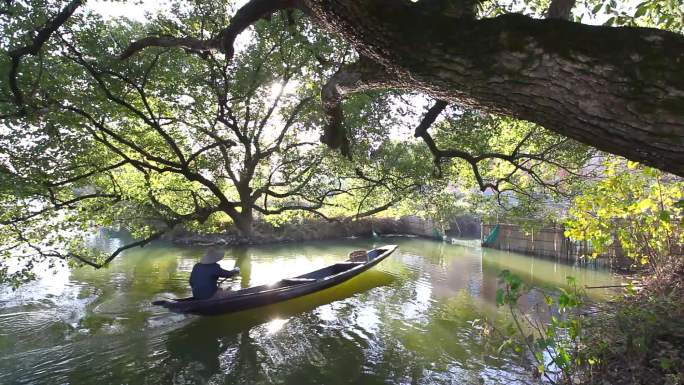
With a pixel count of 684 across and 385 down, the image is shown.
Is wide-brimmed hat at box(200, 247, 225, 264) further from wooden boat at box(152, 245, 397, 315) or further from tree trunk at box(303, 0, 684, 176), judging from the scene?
tree trunk at box(303, 0, 684, 176)

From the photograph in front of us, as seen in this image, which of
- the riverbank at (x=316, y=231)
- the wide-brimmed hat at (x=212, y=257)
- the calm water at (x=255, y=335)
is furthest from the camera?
the riverbank at (x=316, y=231)

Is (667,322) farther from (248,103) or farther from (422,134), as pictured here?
(248,103)

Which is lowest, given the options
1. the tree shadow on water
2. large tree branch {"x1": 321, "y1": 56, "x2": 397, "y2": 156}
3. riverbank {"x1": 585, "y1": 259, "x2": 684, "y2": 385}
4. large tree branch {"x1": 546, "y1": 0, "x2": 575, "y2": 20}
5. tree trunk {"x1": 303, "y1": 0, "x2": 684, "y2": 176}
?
the tree shadow on water

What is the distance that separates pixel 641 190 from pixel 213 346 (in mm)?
7173

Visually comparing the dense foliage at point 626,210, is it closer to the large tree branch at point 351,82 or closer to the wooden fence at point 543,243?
the large tree branch at point 351,82

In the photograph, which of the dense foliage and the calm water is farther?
the calm water

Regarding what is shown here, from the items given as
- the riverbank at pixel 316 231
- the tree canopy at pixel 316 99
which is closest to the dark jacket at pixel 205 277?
the tree canopy at pixel 316 99

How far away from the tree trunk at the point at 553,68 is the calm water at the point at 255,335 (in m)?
5.27

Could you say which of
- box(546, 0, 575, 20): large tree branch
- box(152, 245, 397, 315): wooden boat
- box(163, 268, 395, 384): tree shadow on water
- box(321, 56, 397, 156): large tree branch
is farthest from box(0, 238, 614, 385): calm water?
box(546, 0, 575, 20): large tree branch

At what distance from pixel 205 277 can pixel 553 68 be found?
26.6 ft

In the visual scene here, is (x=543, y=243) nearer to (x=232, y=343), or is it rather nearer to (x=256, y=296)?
(x=256, y=296)

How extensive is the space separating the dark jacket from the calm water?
0.75 metres

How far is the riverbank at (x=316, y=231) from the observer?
2434 centimetres

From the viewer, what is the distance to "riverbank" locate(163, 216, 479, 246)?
24344 mm
